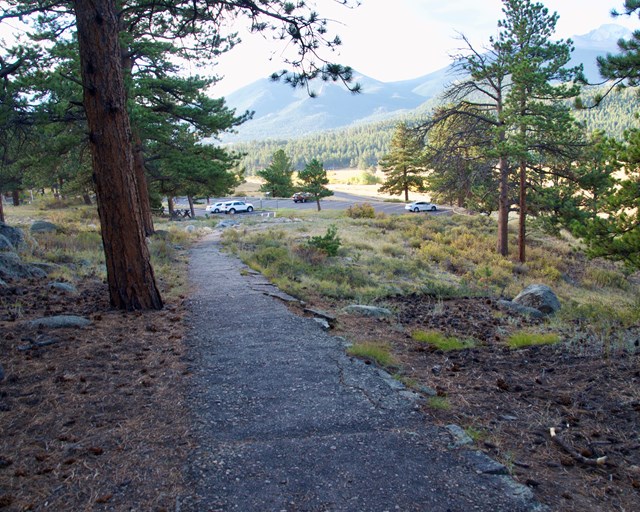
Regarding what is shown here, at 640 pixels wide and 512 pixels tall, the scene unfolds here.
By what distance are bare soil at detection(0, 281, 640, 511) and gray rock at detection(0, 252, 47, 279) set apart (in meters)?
2.25

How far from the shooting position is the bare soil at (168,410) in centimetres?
304

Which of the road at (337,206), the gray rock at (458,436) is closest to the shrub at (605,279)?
the gray rock at (458,436)

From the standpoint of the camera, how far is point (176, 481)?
10.1 feet

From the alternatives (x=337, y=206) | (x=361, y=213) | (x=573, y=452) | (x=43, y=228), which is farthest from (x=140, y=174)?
(x=337, y=206)

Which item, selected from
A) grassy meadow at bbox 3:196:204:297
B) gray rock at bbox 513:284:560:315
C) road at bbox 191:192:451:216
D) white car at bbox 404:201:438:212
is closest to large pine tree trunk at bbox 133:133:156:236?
grassy meadow at bbox 3:196:204:297

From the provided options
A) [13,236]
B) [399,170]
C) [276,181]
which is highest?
[399,170]

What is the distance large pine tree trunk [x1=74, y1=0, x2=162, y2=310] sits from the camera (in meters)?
6.69

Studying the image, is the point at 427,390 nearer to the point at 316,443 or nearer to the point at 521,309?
the point at 316,443

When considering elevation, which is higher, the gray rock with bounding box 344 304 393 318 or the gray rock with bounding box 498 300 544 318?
the gray rock with bounding box 344 304 393 318

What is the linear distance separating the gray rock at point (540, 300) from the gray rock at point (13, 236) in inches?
475

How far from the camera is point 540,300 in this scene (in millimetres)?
9969

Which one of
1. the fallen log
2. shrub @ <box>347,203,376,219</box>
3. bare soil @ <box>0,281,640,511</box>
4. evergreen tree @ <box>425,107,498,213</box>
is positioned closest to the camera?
bare soil @ <box>0,281,640,511</box>

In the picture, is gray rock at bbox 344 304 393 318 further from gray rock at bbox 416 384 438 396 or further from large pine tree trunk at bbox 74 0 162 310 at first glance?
large pine tree trunk at bbox 74 0 162 310

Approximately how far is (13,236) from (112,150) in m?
7.25
